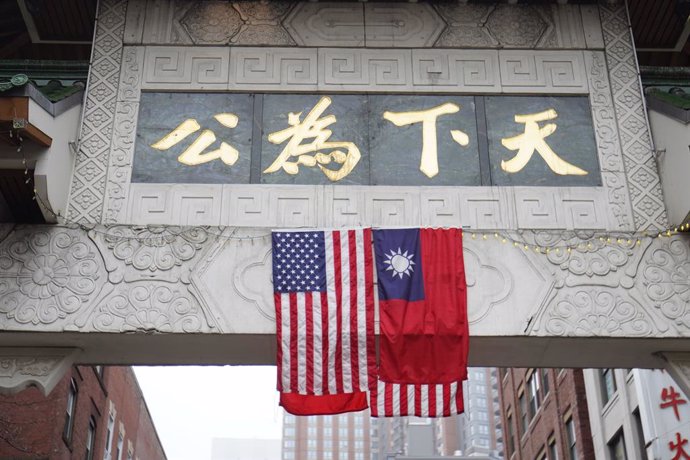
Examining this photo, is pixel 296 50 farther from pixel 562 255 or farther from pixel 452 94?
pixel 562 255

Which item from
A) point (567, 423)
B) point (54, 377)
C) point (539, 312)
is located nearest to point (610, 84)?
point (539, 312)

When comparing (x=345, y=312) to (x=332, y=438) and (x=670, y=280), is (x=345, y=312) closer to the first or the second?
(x=670, y=280)

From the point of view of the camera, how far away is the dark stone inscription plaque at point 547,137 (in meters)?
13.1

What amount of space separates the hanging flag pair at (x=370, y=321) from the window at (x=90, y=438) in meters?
16.2

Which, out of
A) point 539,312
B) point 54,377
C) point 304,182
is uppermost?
point 304,182

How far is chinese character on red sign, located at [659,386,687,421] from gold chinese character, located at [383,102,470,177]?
10.4 metres

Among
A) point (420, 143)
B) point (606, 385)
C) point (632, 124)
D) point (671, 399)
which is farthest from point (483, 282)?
point (606, 385)

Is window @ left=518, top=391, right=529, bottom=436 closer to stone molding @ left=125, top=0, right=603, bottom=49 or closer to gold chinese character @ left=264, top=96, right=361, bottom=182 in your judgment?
stone molding @ left=125, top=0, right=603, bottom=49

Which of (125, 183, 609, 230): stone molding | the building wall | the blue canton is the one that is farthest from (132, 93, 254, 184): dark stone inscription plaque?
the building wall

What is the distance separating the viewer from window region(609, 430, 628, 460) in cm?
2526

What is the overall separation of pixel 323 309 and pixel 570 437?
67.8ft

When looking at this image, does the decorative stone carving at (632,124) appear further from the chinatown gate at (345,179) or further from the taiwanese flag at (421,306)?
the taiwanese flag at (421,306)

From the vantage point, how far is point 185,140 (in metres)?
13.2

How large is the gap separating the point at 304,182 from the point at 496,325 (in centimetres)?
339
